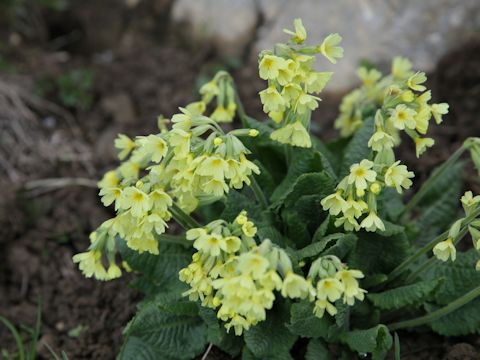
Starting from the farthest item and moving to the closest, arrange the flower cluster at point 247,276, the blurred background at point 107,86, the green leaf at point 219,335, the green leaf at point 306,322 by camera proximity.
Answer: the blurred background at point 107,86 < the green leaf at point 219,335 < the green leaf at point 306,322 < the flower cluster at point 247,276

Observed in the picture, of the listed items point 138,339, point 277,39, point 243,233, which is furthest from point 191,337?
point 277,39

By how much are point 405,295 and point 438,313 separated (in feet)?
0.55

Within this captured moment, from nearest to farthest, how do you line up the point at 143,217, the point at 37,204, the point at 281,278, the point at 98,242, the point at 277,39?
the point at 281,278
the point at 143,217
the point at 98,242
the point at 37,204
the point at 277,39

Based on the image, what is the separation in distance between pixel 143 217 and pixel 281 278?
546mm

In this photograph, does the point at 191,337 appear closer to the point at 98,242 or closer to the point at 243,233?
the point at 98,242

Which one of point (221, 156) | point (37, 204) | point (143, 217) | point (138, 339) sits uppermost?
point (221, 156)

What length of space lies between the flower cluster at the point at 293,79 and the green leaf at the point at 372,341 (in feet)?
2.50

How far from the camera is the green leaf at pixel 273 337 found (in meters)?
2.72

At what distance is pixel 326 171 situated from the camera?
→ 2.91 m

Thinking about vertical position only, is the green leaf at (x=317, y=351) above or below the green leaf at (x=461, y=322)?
below

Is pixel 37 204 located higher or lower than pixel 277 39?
lower

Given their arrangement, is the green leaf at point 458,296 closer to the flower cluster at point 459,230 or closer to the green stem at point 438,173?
the green stem at point 438,173

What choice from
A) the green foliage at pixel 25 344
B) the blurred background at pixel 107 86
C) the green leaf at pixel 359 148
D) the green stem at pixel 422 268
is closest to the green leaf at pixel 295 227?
the green leaf at pixel 359 148

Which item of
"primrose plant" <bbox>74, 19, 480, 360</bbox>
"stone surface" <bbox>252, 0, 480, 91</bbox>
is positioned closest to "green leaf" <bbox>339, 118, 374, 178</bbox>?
"primrose plant" <bbox>74, 19, 480, 360</bbox>
